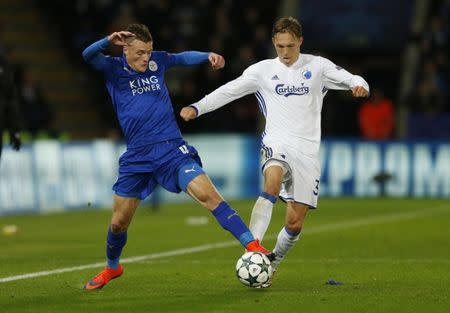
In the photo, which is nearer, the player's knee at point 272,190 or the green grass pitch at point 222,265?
the green grass pitch at point 222,265

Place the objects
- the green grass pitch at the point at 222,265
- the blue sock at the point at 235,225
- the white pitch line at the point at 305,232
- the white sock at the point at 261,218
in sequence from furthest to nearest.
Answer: the white pitch line at the point at 305,232 → the white sock at the point at 261,218 → the blue sock at the point at 235,225 → the green grass pitch at the point at 222,265

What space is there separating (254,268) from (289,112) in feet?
5.05

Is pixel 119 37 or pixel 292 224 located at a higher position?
pixel 119 37

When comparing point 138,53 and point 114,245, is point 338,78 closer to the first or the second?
point 138,53

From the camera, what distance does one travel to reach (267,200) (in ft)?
32.8

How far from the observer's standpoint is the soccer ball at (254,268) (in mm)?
9336

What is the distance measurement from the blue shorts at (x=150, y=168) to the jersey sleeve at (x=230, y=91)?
0.46 meters

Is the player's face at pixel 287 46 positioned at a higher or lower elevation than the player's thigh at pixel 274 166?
higher

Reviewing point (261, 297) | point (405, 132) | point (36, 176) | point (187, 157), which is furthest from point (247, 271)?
point (405, 132)

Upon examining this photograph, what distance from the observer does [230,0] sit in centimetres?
2684

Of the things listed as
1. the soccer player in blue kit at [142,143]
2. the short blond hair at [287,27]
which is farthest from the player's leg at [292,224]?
the short blond hair at [287,27]

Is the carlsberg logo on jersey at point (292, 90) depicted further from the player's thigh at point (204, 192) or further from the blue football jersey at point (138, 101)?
the player's thigh at point (204, 192)

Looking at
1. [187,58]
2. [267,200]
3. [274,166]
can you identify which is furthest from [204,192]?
[187,58]

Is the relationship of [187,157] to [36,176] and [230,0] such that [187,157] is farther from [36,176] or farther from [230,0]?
[230,0]
